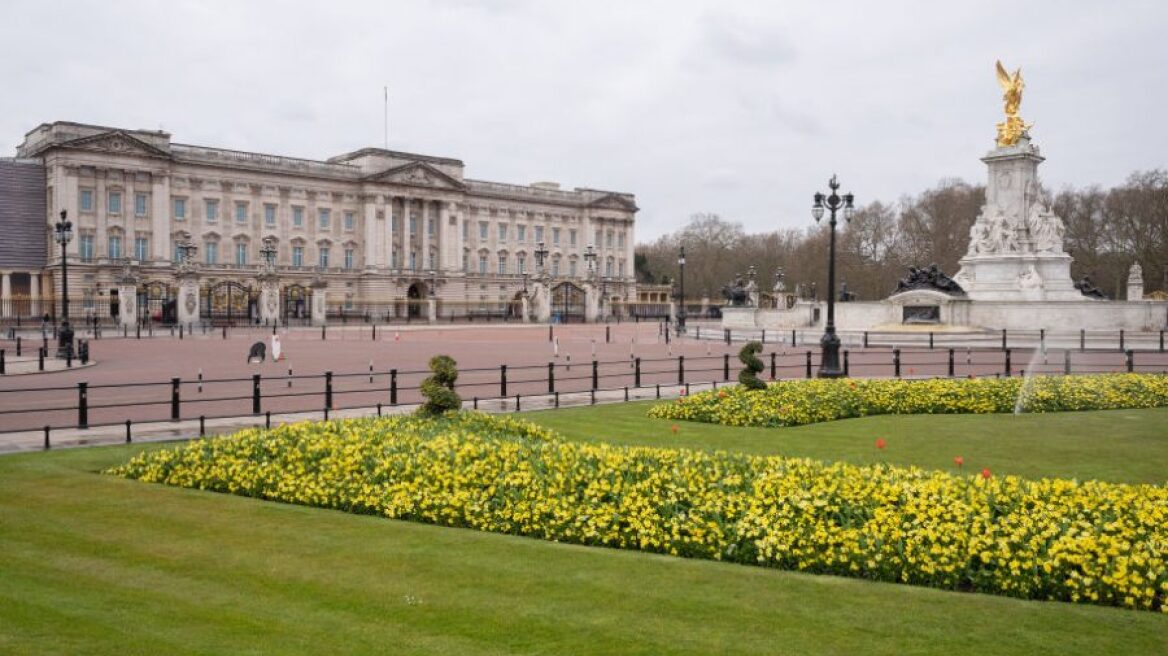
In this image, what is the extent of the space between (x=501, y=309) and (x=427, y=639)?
113888 millimetres

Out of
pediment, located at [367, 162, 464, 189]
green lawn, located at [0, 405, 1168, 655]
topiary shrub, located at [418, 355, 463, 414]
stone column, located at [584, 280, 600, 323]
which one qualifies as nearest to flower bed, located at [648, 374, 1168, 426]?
topiary shrub, located at [418, 355, 463, 414]

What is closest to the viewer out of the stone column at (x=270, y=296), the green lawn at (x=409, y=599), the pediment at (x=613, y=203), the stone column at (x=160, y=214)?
the green lawn at (x=409, y=599)

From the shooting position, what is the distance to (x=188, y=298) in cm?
7044

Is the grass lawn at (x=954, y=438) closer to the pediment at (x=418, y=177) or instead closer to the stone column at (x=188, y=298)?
the stone column at (x=188, y=298)

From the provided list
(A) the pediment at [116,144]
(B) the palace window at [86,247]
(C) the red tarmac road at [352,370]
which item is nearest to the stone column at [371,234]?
(A) the pediment at [116,144]

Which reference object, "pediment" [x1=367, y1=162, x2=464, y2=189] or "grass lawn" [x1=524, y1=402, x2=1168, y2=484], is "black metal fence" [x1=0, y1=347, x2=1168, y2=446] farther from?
"pediment" [x1=367, y1=162, x2=464, y2=189]

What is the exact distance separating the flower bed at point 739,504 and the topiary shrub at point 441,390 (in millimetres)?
1641

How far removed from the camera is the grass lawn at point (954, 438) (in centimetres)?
1359

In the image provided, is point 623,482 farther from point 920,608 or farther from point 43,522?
point 43,522

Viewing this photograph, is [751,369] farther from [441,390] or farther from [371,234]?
[371,234]

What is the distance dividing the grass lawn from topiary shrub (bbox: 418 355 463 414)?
223 centimetres

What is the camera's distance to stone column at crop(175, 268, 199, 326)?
69.9m

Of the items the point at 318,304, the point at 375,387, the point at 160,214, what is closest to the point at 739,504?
the point at 375,387

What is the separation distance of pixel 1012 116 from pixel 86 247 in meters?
80.1
